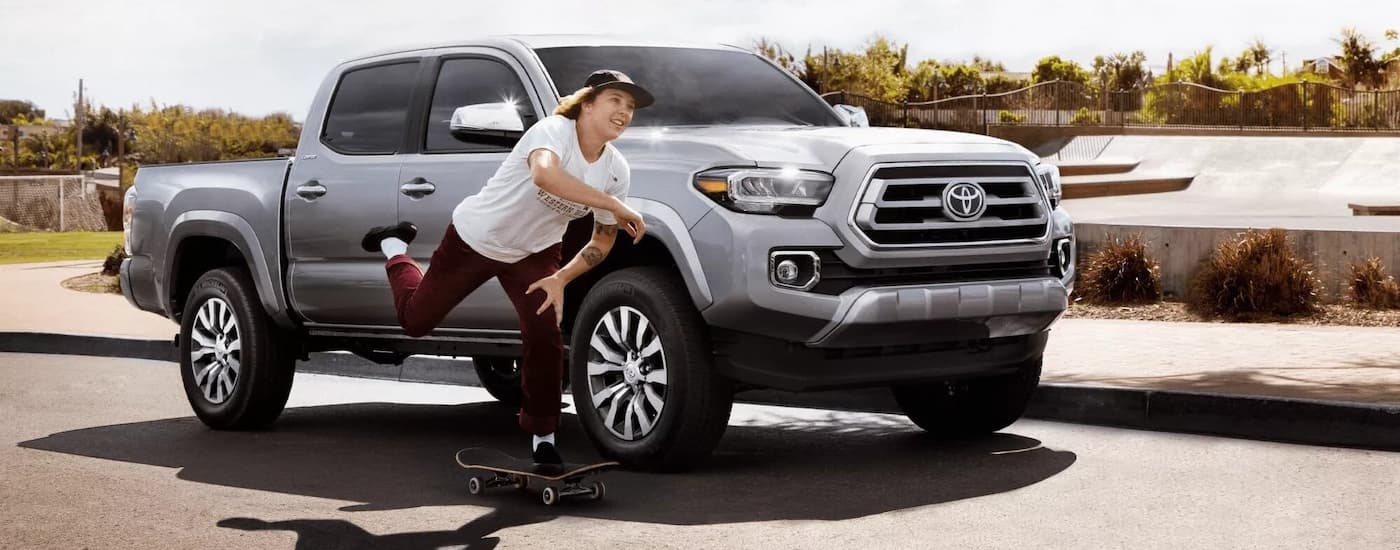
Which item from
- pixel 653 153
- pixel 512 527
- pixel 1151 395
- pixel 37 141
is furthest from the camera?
pixel 37 141

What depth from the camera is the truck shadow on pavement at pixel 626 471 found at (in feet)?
23.1

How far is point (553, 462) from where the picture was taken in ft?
22.7

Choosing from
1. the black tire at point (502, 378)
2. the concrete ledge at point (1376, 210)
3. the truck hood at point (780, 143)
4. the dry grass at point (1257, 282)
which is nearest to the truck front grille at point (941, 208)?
the truck hood at point (780, 143)

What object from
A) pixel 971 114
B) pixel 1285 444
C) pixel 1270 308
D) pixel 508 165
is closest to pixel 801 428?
pixel 1285 444

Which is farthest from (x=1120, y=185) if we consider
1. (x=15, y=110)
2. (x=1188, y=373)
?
(x=15, y=110)

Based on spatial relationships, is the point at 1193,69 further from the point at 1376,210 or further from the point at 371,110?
the point at 371,110

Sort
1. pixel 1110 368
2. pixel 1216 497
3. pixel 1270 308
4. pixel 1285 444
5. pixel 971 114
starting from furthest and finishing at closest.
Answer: pixel 971 114, pixel 1270 308, pixel 1110 368, pixel 1285 444, pixel 1216 497

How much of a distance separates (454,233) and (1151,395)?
12.8 ft

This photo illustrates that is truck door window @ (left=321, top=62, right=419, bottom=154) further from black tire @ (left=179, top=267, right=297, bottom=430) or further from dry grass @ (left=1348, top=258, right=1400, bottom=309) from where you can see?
dry grass @ (left=1348, top=258, right=1400, bottom=309)

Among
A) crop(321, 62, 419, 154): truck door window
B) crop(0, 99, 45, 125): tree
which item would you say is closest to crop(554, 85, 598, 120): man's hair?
crop(321, 62, 419, 154): truck door window

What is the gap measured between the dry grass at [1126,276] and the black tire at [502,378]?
5690 millimetres

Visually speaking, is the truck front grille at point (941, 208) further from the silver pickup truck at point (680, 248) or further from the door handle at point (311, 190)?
the door handle at point (311, 190)

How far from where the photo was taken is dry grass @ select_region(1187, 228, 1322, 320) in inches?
540

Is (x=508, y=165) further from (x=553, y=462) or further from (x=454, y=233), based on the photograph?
(x=553, y=462)
